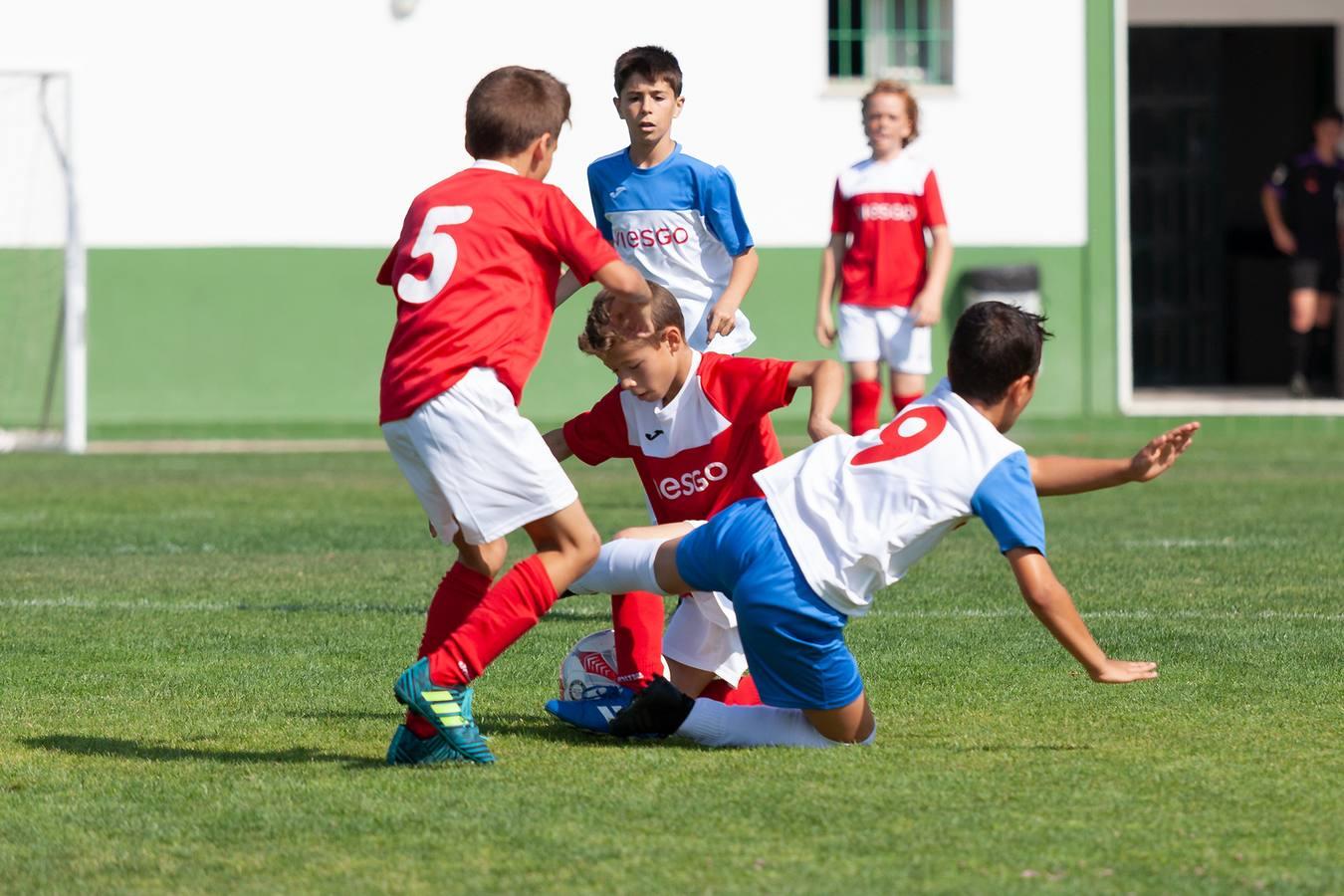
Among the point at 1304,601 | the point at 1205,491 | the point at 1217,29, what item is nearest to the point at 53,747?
the point at 1304,601

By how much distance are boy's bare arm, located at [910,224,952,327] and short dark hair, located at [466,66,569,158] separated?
5.00m

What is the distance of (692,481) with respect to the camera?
5340mm

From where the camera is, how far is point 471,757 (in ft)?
14.7

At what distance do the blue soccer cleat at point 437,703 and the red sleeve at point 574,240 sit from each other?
915mm

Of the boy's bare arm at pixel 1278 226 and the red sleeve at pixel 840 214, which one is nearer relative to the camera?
the red sleeve at pixel 840 214

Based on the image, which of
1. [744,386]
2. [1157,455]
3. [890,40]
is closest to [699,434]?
[744,386]

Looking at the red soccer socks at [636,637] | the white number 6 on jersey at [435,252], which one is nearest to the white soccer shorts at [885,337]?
the red soccer socks at [636,637]

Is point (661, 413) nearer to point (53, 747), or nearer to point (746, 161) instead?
point (53, 747)

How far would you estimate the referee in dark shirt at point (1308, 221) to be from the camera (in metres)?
18.2

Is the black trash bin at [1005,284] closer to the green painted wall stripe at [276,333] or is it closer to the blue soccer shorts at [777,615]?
the green painted wall stripe at [276,333]

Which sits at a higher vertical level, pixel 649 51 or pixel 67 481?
pixel 649 51

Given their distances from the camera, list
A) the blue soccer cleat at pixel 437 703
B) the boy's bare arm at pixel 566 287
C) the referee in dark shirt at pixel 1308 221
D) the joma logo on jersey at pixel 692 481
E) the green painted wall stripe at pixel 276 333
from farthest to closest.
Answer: the referee in dark shirt at pixel 1308 221
the green painted wall stripe at pixel 276 333
the boy's bare arm at pixel 566 287
the joma logo on jersey at pixel 692 481
the blue soccer cleat at pixel 437 703

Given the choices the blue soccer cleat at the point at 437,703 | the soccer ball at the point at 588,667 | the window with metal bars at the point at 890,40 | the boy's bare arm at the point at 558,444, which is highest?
the window with metal bars at the point at 890,40

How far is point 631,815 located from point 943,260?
623cm
